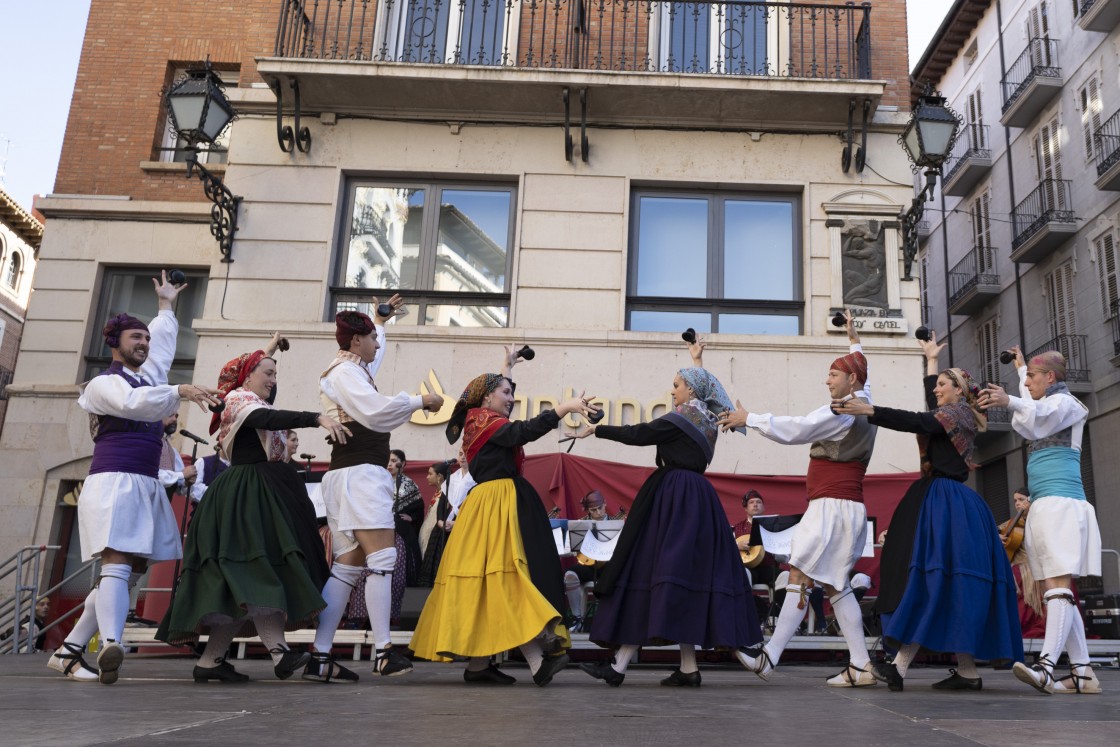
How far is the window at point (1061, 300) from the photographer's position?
857 inches

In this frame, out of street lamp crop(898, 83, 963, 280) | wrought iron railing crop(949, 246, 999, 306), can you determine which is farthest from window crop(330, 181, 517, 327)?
wrought iron railing crop(949, 246, 999, 306)

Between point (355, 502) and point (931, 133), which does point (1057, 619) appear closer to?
point (355, 502)

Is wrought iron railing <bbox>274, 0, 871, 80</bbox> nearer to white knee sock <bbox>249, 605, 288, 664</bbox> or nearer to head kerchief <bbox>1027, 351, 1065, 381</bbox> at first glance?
head kerchief <bbox>1027, 351, 1065, 381</bbox>

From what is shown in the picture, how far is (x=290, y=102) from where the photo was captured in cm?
1311

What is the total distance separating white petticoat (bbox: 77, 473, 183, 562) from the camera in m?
5.66

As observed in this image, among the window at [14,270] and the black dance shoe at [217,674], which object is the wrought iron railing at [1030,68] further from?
the window at [14,270]

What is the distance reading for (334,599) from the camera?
578 cm

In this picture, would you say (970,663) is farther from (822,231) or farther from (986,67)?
(986,67)

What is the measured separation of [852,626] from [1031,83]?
2063cm

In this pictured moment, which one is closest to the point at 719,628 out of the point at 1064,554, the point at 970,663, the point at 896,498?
the point at 970,663

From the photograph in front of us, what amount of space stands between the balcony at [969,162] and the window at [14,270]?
99.3ft

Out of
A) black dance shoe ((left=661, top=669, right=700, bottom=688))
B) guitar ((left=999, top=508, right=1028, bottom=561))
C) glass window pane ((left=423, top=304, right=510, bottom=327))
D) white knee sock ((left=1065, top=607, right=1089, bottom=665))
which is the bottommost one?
black dance shoe ((left=661, top=669, right=700, bottom=688))

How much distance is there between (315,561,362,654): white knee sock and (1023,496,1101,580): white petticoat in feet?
13.0

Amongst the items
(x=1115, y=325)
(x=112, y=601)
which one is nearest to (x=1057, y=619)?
(x=112, y=601)
